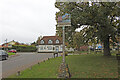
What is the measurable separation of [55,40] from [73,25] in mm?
36525

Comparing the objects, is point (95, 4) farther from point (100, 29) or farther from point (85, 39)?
point (85, 39)

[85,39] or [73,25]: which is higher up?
[73,25]

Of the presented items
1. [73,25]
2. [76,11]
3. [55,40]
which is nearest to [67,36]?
[73,25]

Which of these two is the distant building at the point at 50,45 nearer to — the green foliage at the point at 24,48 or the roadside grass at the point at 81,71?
the green foliage at the point at 24,48

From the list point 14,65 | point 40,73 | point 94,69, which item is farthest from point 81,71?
point 14,65

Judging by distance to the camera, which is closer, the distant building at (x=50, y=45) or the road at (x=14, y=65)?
the road at (x=14, y=65)

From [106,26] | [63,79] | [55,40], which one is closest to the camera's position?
[63,79]

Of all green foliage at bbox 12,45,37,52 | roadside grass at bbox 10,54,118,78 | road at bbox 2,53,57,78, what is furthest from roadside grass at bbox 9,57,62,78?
green foliage at bbox 12,45,37,52

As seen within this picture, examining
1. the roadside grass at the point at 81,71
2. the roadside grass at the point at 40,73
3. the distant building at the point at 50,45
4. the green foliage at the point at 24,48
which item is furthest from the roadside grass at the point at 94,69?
the green foliage at the point at 24,48

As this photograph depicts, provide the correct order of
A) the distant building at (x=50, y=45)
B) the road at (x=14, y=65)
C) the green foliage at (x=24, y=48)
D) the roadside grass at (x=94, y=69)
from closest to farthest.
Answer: the roadside grass at (x=94, y=69), the road at (x=14, y=65), the distant building at (x=50, y=45), the green foliage at (x=24, y=48)

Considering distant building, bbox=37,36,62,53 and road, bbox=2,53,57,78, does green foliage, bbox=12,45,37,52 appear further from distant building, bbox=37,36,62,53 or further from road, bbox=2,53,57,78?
road, bbox=2,53,57,78

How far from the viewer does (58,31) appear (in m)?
15.5

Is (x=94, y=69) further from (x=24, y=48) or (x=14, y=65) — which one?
(x=24, y=48)

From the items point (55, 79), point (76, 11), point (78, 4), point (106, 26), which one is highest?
point (78, 4)
